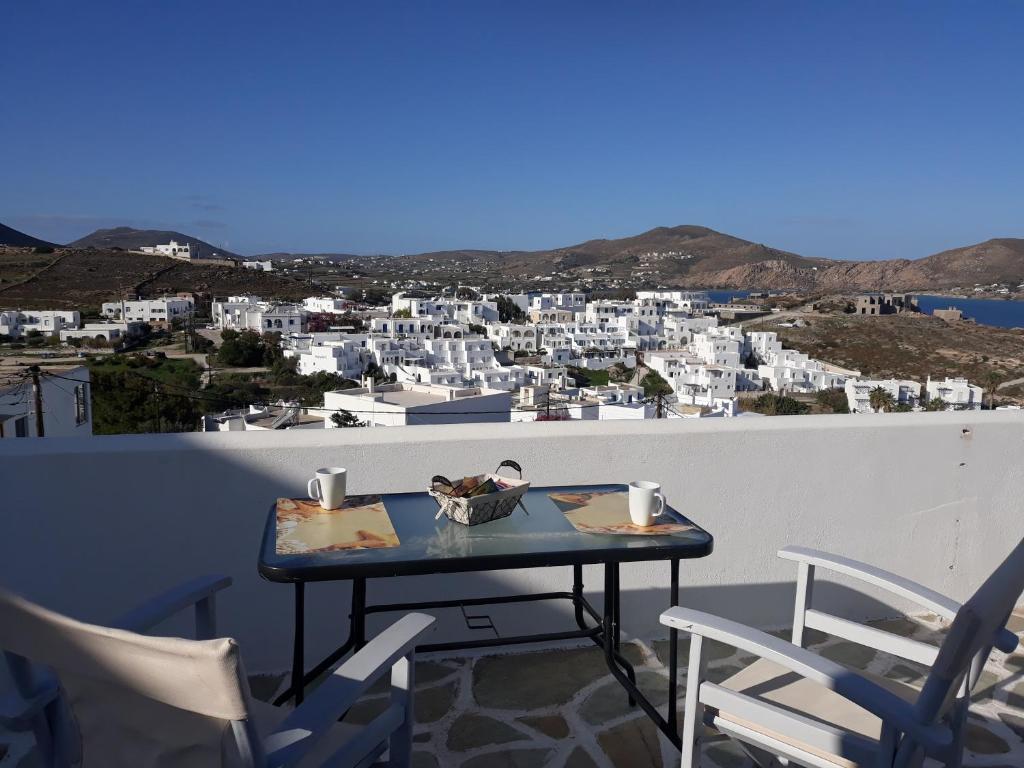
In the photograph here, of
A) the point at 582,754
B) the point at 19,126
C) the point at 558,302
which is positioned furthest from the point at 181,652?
the point at 19,126

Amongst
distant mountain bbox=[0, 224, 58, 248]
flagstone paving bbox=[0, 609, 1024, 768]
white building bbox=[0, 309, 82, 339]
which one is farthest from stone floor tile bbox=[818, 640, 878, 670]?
distant mountain bbox=[0, 224, 58, 248]

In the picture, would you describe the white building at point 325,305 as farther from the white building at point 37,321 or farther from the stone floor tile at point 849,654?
the stone floor tile at point 849,654

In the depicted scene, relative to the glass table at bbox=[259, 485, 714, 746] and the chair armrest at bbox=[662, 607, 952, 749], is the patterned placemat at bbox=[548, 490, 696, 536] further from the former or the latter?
the chair armrest at bbox=[662, 607, 952, 749]

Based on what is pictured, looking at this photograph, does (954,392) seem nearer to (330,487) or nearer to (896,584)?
(896,584)

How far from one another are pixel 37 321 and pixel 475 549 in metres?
38.2

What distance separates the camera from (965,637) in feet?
3.57

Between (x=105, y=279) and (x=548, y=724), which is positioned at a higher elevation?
(x=105, y=279)

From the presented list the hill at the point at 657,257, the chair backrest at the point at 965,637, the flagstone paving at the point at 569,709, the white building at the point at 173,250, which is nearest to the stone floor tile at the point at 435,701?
the flagstone paving at the point at 569,709

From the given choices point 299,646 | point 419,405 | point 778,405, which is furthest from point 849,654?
point 778,405

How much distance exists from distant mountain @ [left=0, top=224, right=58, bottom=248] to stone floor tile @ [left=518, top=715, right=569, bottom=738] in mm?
48568

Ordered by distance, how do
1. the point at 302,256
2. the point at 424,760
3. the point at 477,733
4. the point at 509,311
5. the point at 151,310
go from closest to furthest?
the point at 424,760, the point at 477,733, the point at 151,310, the point at 509,311, the point at 302,256

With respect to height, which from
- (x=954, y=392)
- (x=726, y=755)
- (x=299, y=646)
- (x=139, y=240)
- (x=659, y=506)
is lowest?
(x=954, y=392)

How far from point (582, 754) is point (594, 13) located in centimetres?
1452

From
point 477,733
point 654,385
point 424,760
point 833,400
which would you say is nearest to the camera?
point 424,760
